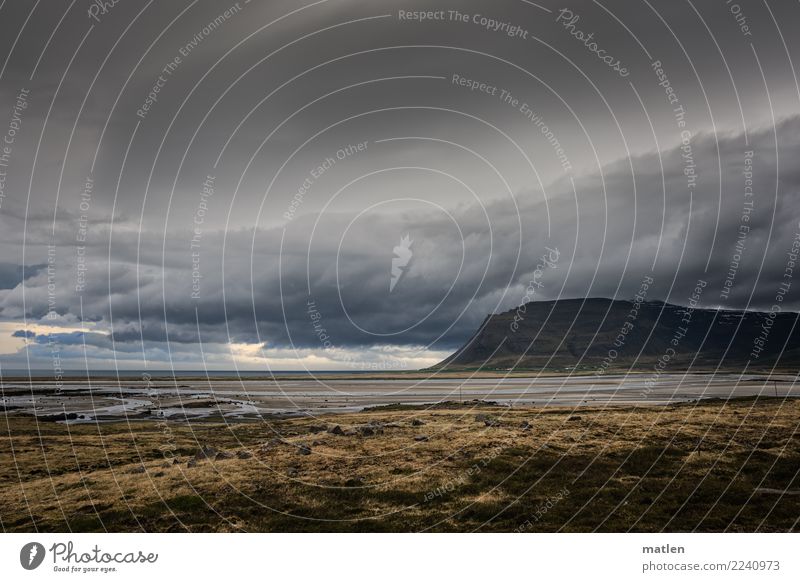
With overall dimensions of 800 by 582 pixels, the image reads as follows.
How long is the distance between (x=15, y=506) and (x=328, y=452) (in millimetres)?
19012

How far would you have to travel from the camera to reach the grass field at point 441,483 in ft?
76.5

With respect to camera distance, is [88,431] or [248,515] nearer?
[248,515]

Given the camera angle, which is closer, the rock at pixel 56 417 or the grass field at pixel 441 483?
the grass field at pixel 441 483

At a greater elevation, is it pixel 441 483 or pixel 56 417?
pixel 441 483

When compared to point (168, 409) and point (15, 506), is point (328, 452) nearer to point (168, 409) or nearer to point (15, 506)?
point (15, 506)

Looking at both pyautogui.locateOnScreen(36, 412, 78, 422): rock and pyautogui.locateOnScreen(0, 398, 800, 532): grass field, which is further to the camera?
pyautogui.locateOnScreen(36, 412, 78, 422): rock

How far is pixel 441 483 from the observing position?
93.5 ft

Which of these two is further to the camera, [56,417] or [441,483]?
[56,417]

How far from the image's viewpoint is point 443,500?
2586 centimetres

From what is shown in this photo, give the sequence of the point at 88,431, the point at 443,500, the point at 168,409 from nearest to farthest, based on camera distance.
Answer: the point at 443,500, the point at 88,431, the point at 168,409

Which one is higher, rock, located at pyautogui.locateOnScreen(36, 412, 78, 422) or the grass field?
the grass field

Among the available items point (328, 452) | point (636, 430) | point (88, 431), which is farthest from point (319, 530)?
point (88, 431)

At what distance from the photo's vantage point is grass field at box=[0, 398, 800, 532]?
2331 centimetres
